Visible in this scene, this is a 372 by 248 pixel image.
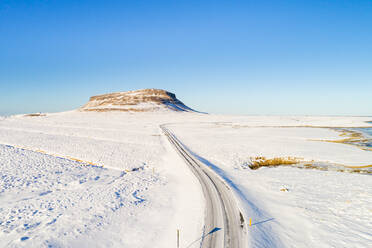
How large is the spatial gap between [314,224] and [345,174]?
15.9 metres

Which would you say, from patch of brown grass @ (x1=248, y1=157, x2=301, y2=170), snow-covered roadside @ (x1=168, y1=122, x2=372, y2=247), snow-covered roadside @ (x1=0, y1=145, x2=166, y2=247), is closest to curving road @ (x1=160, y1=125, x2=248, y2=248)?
snow-covered roadside @ (x1=168, y1=122, x2=372, y2=247)

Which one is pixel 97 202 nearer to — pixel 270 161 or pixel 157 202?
pixel 157 202

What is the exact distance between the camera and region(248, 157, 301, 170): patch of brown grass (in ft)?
102

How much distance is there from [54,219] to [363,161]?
42.3m

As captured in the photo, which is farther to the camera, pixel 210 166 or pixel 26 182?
pixel 210 166

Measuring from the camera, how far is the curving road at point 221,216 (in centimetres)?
1244

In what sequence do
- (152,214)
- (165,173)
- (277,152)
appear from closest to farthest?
(152,214) < (165,173) < (277,152)

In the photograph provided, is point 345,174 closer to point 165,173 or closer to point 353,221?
point 353,221

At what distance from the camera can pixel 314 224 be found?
46.6 feet

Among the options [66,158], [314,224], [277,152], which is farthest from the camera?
[277,152]

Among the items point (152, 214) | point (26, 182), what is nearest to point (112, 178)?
point (26, 182)

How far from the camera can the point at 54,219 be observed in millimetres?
15266

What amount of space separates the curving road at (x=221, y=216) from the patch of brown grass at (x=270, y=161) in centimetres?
1011

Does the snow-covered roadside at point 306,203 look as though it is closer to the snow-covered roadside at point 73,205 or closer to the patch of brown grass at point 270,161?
the patch of brown grass at point 270,161
